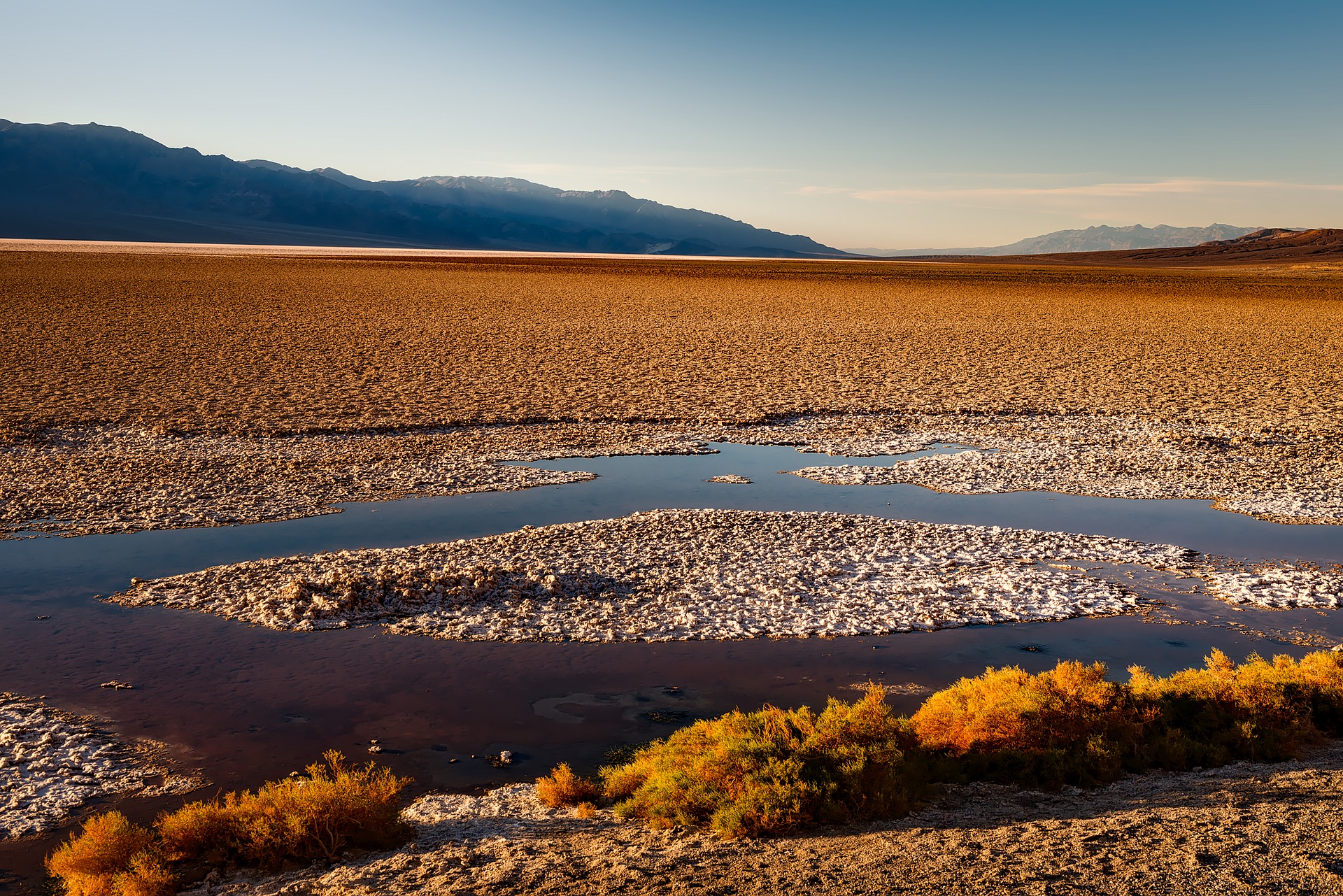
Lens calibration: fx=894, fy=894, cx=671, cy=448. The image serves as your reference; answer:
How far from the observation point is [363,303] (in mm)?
32969

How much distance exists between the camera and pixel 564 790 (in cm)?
455

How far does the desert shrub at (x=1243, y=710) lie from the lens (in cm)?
486

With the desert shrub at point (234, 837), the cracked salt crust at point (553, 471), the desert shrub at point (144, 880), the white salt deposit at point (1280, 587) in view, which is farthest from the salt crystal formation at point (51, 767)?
the white salt deposit at point (1280, 587)

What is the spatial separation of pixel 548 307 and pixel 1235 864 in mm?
31337

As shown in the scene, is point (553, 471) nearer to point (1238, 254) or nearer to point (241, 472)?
point (241, 472)

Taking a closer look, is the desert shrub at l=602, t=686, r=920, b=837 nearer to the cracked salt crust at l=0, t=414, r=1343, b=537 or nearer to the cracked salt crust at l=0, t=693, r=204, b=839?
the cracked salt crust at l=0, t=693, r=204, b=839

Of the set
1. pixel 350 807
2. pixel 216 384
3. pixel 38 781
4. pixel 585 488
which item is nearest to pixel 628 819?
pixel 350 807

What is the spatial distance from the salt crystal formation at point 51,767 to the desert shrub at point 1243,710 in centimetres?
562

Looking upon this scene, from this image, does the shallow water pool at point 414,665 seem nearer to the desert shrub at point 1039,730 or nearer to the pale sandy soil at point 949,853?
the desert shrub at point 1039,730

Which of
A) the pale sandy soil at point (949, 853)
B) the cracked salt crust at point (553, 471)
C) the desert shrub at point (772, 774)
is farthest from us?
the cracked salt crust at point (553, 471)

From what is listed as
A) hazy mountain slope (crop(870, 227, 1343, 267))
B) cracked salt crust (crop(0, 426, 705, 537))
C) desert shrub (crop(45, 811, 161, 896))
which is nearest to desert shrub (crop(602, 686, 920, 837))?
desert shrub (crop(45, 811, 161, 896))

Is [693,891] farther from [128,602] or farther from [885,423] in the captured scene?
[885,423]

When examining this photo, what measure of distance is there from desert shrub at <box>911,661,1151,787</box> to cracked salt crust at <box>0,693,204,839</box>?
4101 millimetres

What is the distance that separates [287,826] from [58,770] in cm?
187
